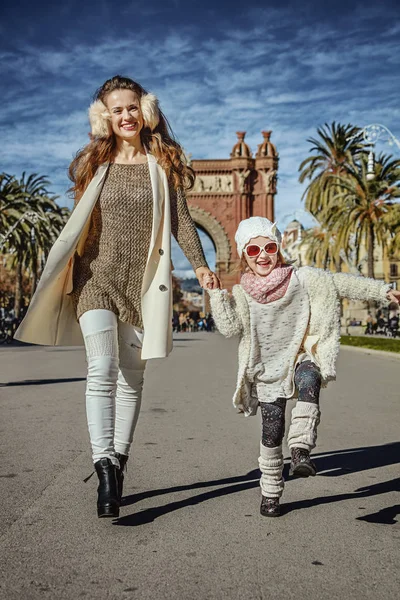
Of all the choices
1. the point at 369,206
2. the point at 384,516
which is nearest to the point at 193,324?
the point at 369,206

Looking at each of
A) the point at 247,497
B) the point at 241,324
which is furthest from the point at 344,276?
the point at 247,497

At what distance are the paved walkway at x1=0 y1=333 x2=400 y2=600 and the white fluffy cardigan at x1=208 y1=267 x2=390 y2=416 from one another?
73 cm

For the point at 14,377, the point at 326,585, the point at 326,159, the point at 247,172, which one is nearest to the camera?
the point at 326,585

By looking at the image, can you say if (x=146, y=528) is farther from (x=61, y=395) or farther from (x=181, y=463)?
(x=61, y=395)

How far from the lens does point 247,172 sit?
6731 cm

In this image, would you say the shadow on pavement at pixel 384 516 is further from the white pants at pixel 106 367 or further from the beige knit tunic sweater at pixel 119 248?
the beige knit tunic sweater at pixel 119 248

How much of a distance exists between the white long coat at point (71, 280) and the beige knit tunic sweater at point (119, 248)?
42mm

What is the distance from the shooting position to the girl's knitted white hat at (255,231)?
13.6 feet

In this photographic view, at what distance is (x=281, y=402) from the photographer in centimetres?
404

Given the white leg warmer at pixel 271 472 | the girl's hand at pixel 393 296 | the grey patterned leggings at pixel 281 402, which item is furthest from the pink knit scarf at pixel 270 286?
the white leg warmer at pixel 271 472

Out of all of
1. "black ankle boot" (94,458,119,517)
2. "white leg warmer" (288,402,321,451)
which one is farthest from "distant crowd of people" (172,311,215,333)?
"black ankle boot" (94,458,119,517)

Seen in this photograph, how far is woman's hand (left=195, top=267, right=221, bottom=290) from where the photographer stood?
3.98 metres

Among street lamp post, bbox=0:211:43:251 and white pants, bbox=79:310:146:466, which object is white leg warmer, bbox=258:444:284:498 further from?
street lamp post, bbox=0:211:43:251

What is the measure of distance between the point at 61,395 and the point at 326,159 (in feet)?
132
